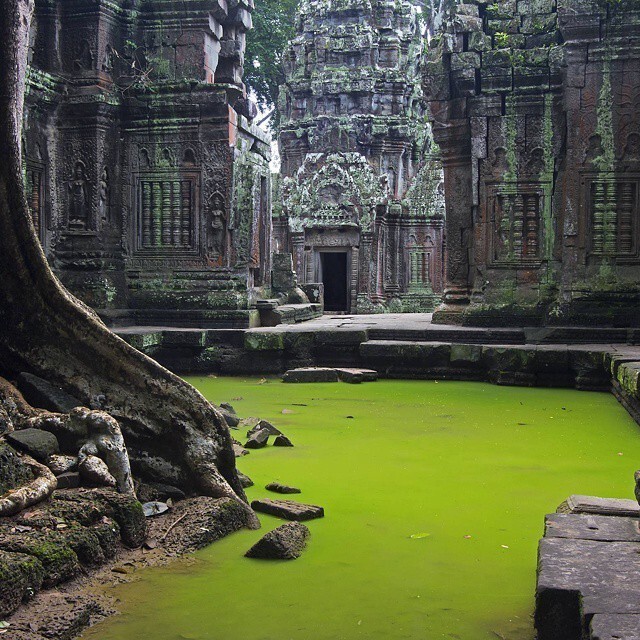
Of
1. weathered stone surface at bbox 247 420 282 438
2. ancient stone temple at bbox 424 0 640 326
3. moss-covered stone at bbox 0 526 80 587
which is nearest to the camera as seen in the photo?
moss-covered stone at bbox 0 526 80 587

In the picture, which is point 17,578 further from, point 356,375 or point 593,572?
point 356,375

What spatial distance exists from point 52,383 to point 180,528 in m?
1.19

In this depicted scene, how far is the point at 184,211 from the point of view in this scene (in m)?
11.3

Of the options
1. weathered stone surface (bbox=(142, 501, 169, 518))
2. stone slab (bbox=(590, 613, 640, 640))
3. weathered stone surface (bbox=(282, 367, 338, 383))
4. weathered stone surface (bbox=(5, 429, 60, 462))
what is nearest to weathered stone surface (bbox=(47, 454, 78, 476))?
weathered stone surface (bbox=(5, 429, 60, 462))

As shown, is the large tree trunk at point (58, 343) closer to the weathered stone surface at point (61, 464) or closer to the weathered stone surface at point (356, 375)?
the weathered stone surface at point (61, 464)

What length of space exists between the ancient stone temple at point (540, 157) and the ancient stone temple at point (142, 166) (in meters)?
2.68

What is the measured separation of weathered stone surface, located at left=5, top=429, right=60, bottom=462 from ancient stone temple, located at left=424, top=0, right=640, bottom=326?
7552 mm

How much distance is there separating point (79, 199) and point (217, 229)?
1.68m

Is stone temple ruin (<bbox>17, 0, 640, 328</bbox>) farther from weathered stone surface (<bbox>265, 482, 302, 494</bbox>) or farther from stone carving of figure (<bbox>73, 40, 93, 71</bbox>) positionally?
weathered stone surface (<bbox>265, 482, 302, 494</bbox>)

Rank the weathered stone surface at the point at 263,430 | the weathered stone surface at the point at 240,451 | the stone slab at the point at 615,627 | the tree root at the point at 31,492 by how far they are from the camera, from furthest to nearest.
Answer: the weathered stone surface at the point at 263,430
the weathered stone surface at the point at 240,451
the tree root at the point at 31,492
the stone slab at the point at 615,627

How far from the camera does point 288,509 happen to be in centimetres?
394

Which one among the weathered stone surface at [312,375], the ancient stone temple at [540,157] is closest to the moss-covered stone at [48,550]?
the weathered stone surface at [312,375]

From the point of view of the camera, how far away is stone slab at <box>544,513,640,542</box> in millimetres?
3066

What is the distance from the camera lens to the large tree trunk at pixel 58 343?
13.9 ft
